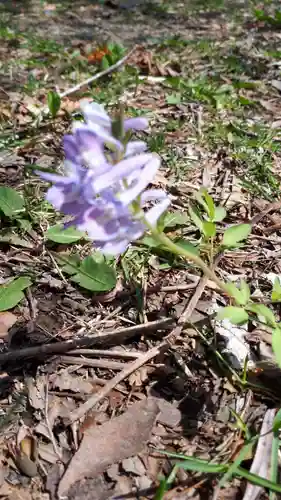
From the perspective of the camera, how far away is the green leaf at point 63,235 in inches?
93.1

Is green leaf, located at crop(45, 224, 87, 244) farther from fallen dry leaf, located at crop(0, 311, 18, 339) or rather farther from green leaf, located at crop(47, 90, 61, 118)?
green leaf, located at crop(47, 90, 61, 118)

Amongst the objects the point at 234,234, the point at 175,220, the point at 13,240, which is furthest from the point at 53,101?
the point at 234,234

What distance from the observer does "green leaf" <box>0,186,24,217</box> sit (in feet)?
8.14

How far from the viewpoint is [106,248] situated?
1.41 meters

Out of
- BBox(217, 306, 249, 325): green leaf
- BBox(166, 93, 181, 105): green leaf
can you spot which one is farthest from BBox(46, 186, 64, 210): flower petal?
BBox(166, 93, 181, 105): green leaf

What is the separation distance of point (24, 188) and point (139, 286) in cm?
83

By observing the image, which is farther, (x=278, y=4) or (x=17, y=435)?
(x=278, y=4)

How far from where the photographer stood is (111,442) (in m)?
1.74

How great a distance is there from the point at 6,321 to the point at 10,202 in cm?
66

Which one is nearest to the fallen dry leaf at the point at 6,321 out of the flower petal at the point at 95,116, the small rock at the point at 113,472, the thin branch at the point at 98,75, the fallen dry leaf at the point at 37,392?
the fallen dry leaf at the point at 37,392

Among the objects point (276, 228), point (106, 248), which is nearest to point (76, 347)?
point (106, 248)

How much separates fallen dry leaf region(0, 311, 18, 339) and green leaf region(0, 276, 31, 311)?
3 centimetres

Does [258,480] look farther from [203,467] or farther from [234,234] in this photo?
[234,234]

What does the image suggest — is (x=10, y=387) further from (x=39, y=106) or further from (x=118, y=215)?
(x=39, y=106)
